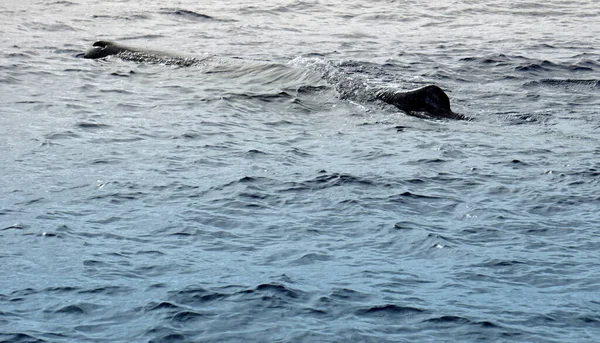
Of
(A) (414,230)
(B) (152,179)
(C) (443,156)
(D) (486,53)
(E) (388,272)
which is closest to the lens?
(E) (388,272)

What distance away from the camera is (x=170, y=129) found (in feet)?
56.4

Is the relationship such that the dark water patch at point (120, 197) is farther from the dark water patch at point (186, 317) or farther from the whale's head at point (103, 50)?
the whale's head at point (103, 50)

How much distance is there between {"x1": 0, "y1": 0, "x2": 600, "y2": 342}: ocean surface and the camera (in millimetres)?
9578

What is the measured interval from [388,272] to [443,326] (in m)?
1.42

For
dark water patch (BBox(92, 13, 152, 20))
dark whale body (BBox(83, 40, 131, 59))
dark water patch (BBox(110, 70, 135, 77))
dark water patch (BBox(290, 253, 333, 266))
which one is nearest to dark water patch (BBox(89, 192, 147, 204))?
dark water patch (BBox(290, 253, 333, 266))

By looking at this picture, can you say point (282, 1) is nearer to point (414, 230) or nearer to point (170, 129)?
point (170, 129)

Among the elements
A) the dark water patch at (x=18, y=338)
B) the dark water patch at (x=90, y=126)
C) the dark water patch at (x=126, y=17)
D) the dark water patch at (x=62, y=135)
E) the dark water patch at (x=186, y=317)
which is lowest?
the dark water patch at (x=126, y=17)

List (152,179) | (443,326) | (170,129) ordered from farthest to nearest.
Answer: (170,129) < (152,179) < (443,326)

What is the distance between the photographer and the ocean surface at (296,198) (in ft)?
31.4

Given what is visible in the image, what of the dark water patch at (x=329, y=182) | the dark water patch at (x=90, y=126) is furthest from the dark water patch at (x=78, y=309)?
the dark water patch at (x=90, y=126)

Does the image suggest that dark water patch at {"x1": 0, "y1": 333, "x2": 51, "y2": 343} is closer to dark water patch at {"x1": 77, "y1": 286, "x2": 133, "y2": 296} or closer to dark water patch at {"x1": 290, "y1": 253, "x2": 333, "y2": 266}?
dark water patch at {"x1": 77, "y1": 286, "x2": 133, "y2": 296}

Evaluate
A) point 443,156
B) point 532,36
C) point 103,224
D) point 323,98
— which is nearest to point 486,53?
point 532,36

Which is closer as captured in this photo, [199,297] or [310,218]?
[199,297]

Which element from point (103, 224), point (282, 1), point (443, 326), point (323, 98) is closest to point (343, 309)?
point (443, 326)
